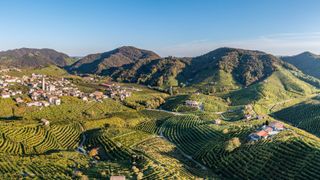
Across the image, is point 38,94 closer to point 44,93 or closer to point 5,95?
point 44,93

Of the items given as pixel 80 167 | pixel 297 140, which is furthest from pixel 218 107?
pixel 80 167

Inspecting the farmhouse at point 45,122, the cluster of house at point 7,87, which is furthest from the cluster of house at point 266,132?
the cluster of house at point 7,87

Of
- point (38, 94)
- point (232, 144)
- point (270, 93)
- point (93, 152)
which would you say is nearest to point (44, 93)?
point (38, 94)

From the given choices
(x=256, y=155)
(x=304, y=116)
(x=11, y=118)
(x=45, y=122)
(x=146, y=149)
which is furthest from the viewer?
(x=304, y=116)

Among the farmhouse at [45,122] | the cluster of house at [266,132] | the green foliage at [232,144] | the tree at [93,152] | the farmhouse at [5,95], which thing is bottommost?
the tree at [93,152]

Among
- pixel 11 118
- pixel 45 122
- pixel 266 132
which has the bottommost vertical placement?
pixel 11 118

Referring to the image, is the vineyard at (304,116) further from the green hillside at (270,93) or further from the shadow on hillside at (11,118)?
the shadow on hillside at (11,118)

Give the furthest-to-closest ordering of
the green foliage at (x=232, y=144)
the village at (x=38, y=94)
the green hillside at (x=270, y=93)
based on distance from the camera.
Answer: the green hillside at (x=270, y=93) < the village at (x=38, y=94) < the green foliage at (x=232, y=144)

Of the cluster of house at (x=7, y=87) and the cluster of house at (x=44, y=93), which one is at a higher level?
the cluster of house at (x=7, y=87)

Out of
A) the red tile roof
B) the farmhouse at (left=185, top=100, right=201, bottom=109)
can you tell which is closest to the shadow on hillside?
the farmhouse at (left=185, top=100, right=201, bottom=109)
